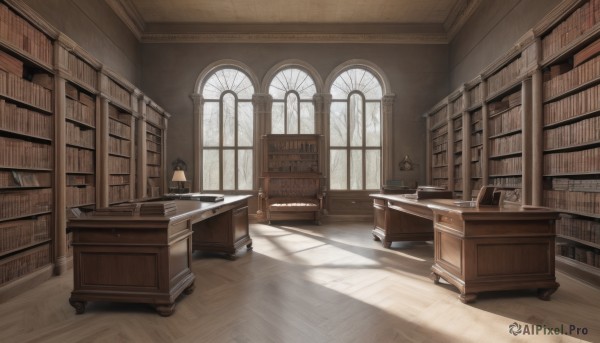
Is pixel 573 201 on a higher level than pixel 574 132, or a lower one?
lower

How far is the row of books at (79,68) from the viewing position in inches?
168

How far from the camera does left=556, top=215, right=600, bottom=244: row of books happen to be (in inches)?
141


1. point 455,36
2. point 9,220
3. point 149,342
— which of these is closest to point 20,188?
point 9,220

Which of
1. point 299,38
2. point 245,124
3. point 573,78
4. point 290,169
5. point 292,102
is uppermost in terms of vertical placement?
point 299,38

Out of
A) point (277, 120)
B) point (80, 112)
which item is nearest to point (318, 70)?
point (277, 120)

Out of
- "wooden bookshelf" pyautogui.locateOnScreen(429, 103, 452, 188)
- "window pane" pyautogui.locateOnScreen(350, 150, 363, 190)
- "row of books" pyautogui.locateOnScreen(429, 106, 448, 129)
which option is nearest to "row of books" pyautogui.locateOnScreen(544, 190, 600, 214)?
"wooden bookshelf" pyautogui.locateOnScreen(429, 103, 452, 188)

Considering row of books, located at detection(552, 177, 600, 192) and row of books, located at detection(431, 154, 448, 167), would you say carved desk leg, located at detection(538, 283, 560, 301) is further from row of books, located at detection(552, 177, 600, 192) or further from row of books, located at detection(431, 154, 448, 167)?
row of books, located at detection(431, 154, 448, 167)

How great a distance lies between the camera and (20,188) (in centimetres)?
373

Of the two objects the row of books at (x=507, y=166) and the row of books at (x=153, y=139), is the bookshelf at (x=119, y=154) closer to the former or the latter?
the row of books at (x=153, y=139)

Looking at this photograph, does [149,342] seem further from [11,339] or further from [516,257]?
[516,257]

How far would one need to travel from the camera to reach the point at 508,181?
5.38 m

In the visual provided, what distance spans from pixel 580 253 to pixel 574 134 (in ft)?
4.38

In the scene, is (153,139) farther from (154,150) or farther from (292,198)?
(292,198)

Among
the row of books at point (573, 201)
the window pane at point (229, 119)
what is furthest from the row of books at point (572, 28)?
the window pane at point (229, 119)
